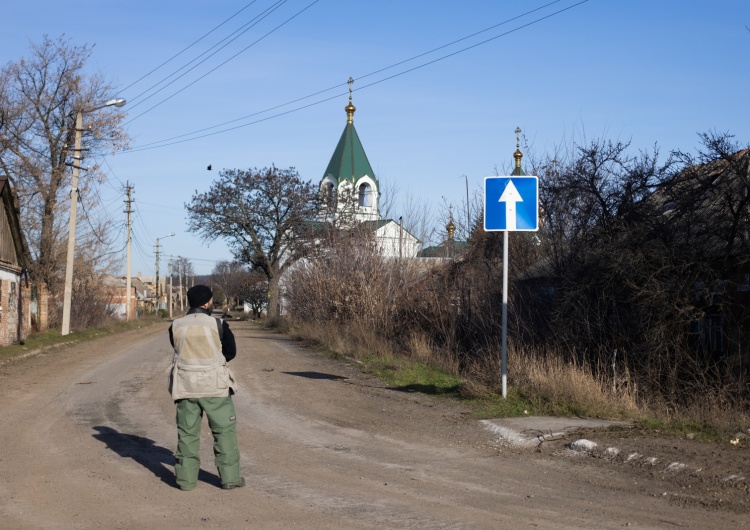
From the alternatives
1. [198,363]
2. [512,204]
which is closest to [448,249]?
[512,204]

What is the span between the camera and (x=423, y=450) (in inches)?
329

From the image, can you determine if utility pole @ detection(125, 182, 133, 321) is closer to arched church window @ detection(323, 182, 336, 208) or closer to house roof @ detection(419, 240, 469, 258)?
arched church window @ detection(323, 182, 336, 208)

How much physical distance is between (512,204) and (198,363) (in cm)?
575

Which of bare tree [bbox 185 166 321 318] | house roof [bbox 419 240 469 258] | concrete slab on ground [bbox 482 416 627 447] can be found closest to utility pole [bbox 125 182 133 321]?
bare tree [bbox 185 166 321 318]

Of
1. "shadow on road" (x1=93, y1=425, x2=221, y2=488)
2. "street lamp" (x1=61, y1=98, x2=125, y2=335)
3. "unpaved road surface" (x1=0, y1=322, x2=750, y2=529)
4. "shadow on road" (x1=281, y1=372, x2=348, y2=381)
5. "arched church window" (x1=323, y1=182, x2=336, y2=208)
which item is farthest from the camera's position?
"arched church window" (x1=323, y1=182, x2=336, y2=208)

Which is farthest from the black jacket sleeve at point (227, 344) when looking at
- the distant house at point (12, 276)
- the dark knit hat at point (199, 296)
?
the distant house at point (12, 276)

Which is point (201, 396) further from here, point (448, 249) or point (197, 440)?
point (448, 249)

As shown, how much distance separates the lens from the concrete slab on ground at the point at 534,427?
852cm

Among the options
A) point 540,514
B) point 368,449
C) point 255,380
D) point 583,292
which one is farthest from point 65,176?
point 540,514

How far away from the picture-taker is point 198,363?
22.0ft

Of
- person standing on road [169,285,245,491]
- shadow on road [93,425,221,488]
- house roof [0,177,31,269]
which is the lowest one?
shadow on road [93,425,221,488]

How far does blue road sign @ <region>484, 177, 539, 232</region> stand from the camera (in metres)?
11.1

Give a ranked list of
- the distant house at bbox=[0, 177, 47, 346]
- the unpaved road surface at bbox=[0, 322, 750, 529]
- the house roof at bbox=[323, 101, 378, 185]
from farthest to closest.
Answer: the house roof at bbox=[323, 101, 378, 185] < the distant house at bbox=[0, 177, 47, 346] < the unpaved road surface at bbox=[0, 322, 750, 529]

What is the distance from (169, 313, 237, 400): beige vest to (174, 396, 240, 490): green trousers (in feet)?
0.30
